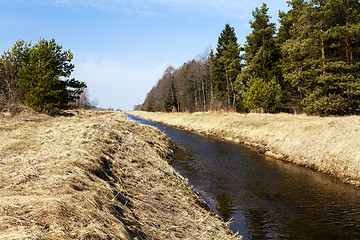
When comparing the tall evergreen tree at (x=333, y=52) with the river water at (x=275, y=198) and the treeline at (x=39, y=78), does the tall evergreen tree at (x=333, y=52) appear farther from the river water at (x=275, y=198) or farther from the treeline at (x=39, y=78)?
the treeline at (x=39, y=78)

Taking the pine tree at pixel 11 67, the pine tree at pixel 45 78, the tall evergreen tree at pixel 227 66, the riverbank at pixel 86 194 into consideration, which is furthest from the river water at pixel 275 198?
the tall evergreen tree at pixel 227 66

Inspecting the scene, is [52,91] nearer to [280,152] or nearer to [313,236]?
[280,152]

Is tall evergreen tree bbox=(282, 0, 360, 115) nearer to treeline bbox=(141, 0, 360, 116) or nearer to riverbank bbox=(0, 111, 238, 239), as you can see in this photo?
treeline bbox=(141, 0, 360, 116)

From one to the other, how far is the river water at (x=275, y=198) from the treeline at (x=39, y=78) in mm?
12372

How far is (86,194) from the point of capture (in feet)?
12.2

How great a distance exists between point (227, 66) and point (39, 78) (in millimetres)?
35076

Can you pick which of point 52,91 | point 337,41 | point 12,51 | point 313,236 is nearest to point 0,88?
point 12,51

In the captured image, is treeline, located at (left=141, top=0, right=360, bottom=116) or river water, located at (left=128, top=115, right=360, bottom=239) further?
treeline, located at (left=141, top=0, right=360, bottom=116)

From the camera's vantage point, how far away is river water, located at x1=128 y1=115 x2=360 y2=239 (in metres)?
6.28

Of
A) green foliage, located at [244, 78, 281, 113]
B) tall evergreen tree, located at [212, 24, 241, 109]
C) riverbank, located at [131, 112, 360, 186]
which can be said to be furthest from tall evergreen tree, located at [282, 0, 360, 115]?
tall evergreen tree, located at [212, 24, 241, 109]

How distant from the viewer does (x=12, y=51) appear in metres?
21.0

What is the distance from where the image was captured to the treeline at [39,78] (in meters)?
17.6

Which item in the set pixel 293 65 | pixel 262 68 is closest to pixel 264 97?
pixel 293 65

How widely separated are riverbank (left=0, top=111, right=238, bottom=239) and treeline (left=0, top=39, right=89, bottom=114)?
36.5 feet
